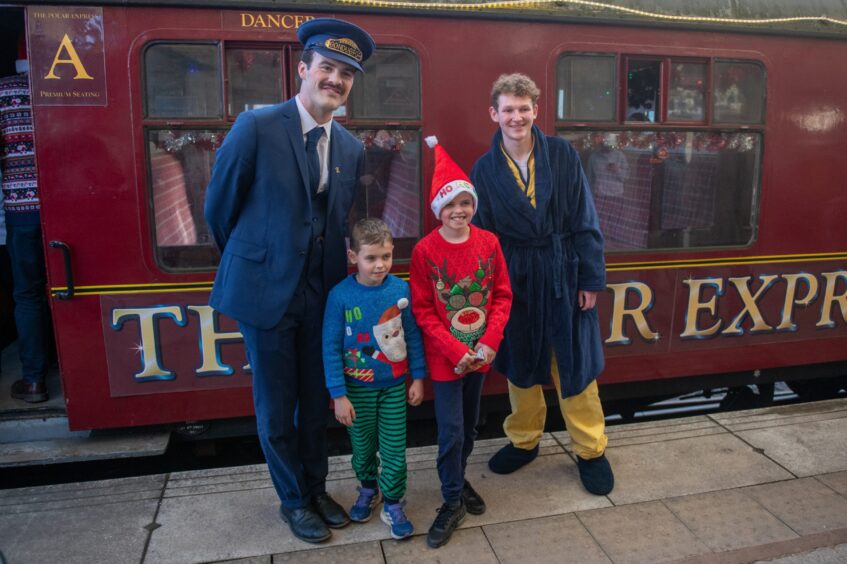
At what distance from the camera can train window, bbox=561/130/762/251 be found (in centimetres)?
373

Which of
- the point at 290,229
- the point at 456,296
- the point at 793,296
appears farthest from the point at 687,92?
the point at 290,229

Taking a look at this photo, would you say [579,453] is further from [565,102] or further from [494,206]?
[565,102]

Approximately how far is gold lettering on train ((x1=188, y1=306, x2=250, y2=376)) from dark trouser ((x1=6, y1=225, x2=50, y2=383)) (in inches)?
43.6

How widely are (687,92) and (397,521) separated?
110 inches

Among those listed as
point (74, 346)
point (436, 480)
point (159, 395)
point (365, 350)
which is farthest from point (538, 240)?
point (74, 346)

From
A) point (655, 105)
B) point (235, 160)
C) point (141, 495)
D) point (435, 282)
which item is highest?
point (655, 105)

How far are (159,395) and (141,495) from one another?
513 mm

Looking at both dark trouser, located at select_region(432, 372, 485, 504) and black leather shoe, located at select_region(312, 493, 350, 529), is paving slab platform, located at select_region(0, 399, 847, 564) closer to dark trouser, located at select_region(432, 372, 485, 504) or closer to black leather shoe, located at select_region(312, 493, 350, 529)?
black leather shoe, located at select_region(312, 493, 350, 529)

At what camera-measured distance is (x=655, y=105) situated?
374 centimetres

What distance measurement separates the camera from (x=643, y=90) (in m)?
3.71

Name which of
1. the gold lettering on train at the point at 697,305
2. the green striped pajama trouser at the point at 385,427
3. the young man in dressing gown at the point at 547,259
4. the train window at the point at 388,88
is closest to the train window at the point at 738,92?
the gold lettering on train at the point at 697,305

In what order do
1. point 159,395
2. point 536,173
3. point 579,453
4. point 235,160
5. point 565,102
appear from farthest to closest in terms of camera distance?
1. point 565,102
2. point 159,395
3. point 579,453
4. point 536,173
5. point 235,160

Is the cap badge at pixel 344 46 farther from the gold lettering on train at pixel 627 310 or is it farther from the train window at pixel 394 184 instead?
the gold lettering on train at pixel 627 310

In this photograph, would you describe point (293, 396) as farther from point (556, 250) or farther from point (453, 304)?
point (556, 250)
